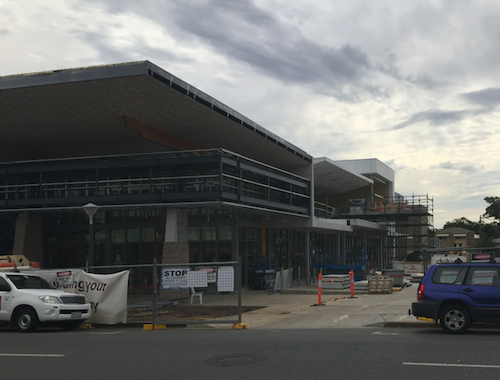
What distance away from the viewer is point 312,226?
34.8 metres

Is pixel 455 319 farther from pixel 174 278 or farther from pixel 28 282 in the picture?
pixel 28 282

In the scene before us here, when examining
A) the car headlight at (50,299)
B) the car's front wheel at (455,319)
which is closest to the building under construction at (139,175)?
the car headlight at (50,299)

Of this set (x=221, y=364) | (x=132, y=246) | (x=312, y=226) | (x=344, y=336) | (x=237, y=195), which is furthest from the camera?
(x=312, y=226)

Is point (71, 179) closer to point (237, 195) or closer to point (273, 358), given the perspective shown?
point (237, 195)

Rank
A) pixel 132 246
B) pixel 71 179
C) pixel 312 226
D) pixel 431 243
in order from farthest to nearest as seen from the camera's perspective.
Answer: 1. pixel 431 243
2. pixel 312 226
3. pixel 132 246
4. pixel 71 179

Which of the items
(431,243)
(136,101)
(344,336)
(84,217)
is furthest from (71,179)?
(431,243)

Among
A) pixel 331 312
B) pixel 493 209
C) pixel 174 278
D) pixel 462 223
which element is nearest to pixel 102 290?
pixel 174 278

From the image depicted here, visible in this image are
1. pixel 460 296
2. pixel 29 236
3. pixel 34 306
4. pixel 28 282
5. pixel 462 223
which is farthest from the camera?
pixel 462 223

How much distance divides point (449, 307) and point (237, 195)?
13406 mm

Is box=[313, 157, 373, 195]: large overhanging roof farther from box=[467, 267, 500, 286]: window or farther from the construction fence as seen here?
box=[467, 267, 500, 286]: window

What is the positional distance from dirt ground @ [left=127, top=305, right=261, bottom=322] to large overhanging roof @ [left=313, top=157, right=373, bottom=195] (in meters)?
20.9

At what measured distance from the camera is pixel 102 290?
1703 centimetres

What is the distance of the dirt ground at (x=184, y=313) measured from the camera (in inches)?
711

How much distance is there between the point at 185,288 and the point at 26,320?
440cm
